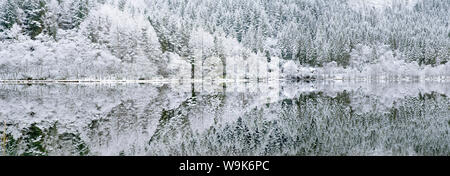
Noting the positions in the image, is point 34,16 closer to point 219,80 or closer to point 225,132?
point 219,80

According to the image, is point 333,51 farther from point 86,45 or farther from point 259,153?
point 259,153

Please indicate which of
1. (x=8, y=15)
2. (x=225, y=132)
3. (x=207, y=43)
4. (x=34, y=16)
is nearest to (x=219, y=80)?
(x=207, y=43)

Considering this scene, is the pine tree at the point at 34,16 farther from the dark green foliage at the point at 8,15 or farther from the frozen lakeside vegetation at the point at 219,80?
the dark green foliage at the point at 8,15

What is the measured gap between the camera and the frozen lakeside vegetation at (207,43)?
102 metres

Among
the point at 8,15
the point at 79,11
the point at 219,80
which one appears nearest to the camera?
the point at 219,80

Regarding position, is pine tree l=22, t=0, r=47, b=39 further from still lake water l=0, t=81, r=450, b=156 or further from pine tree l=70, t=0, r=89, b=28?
still lake water l=0, t=81, r=450, b=156

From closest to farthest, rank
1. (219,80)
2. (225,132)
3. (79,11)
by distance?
1. (225,132)
2. (219,80)
3. (79,11)

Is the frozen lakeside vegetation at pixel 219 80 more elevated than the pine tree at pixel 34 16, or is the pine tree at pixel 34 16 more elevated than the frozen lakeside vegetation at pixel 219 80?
the pine tree at pixel 34 16

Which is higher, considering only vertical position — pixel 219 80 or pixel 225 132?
pixel 219 80

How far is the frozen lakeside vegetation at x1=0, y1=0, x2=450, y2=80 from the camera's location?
102062 mm

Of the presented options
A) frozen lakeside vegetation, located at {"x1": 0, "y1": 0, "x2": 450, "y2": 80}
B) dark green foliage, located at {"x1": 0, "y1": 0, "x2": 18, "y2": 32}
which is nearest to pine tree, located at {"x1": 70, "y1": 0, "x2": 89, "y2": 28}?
frozen lakeside vegetation, located at {"x1": 0, "y1": 0, "x2": 450, "y2": 80}

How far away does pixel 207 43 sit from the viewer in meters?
122

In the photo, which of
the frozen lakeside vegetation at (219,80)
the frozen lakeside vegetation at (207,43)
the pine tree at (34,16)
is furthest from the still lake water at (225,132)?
the pine tree at (34,16)

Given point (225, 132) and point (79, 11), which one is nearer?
point (225, 132)
